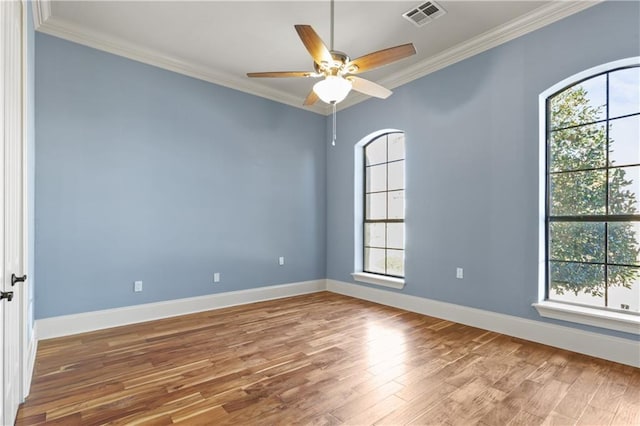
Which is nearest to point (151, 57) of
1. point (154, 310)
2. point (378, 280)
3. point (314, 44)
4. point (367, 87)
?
point (314, 44)

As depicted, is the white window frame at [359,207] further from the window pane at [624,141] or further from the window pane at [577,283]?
the window pane at [624,141]

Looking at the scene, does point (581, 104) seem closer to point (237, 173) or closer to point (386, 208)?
point (386, 208)

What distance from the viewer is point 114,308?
3607 mm

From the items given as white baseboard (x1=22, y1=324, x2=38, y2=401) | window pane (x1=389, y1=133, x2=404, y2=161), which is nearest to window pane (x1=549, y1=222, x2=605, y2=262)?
window pane (x1=389, y1=133, x2=404, y2=161)

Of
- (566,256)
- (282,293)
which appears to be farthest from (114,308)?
(566,256)

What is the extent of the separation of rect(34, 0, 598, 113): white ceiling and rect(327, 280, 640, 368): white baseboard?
9.48 ft

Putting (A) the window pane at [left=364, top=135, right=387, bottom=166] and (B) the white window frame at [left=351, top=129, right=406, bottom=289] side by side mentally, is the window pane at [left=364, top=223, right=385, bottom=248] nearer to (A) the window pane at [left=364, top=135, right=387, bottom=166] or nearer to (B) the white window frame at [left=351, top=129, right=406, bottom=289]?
(B) the white window frame at [left=351, top=129, right=406, bottom=289]

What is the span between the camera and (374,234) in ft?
16.7

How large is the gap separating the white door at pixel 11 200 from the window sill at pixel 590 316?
153 inches

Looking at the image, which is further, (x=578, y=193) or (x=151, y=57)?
(x=151, y=57)

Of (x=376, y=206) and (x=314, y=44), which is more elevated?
(x=314, y=44)

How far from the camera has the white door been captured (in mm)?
1455

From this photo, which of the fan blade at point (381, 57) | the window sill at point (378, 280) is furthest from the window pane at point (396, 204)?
the fan blade at point (381, 57)

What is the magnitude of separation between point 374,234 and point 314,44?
3.29 m
